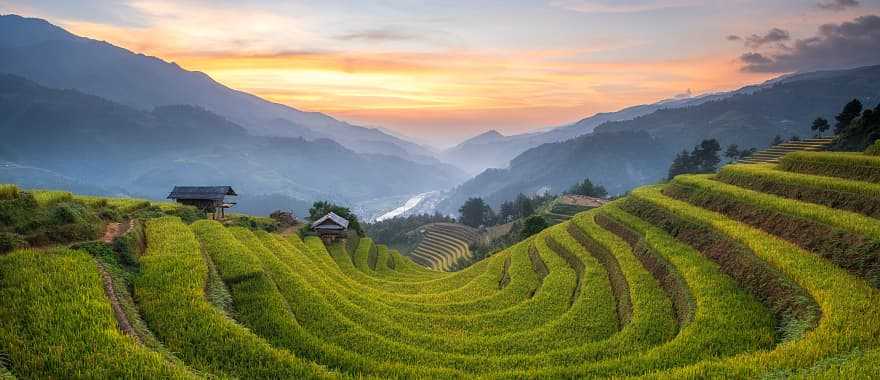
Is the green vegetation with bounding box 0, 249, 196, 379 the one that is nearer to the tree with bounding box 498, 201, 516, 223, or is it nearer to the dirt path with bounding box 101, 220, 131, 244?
the dirt path with bounding box 101, 220, 131, 244

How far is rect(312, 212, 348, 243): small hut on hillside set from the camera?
38.3 meters

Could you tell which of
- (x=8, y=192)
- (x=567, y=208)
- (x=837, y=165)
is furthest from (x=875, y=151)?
(x=567, y=208)

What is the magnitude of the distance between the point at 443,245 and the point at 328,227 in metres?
49.3

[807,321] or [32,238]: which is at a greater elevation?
[32,238]

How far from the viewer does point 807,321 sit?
9547 millimetres

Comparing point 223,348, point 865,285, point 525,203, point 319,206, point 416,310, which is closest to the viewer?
point 223,348

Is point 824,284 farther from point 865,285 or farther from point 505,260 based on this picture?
point 505,260

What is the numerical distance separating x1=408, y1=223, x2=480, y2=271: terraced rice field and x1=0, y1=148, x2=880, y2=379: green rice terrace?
55.5 metres

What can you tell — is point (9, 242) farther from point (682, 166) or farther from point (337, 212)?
point (682, 166)

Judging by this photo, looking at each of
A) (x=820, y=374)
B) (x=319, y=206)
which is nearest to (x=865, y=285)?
(x=820, y=374)

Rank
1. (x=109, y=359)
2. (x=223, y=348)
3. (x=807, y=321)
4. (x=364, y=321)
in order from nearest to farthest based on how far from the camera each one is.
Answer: (x=109, y=359) < (x=223, y=348) < (x=807, y=321) < (x=364, y=321)

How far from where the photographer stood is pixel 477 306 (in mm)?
16453

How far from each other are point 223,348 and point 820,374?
10.0 metres

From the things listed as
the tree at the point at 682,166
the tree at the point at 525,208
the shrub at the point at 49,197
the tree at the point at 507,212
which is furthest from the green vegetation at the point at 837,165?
the tree at the point at 507,212
